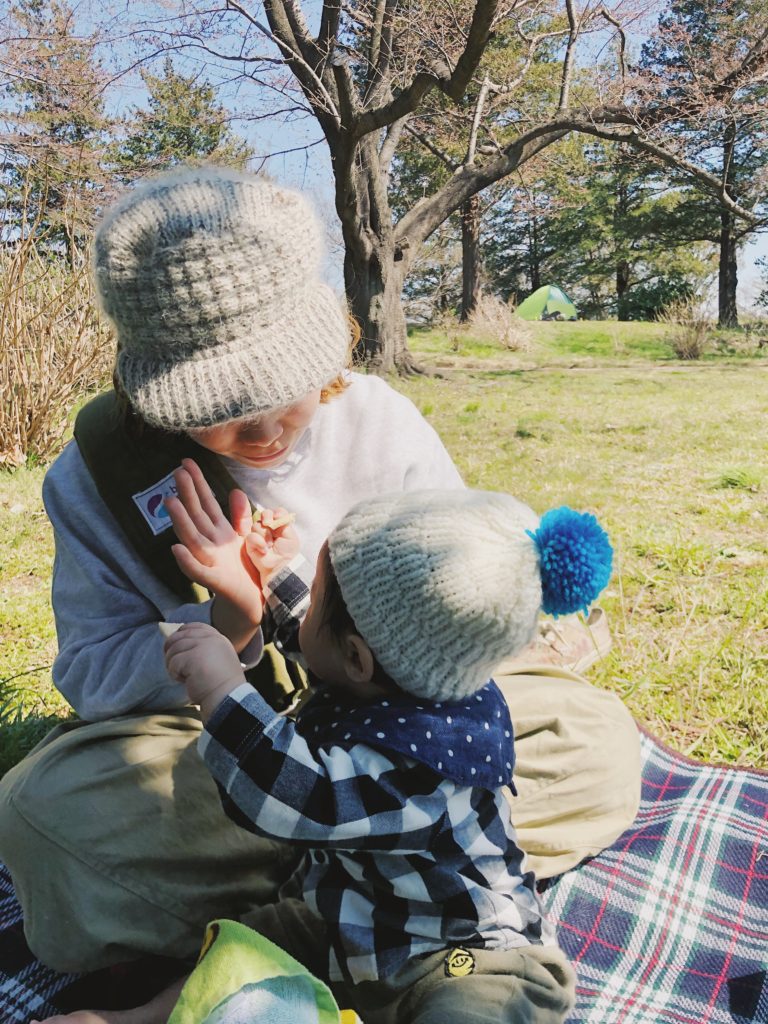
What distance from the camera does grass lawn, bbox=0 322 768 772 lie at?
9.36 feet

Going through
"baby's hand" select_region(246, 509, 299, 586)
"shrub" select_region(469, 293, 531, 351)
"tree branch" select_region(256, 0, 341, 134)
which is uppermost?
"tree branch" select_region(256, 0, 341, 134)

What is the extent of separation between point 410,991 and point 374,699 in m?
0.47

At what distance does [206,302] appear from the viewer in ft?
4.79

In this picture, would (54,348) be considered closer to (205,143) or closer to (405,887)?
(405,887)

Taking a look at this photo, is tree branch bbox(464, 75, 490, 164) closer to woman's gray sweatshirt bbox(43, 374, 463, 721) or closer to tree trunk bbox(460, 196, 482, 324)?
tree trunk bbox(460, 196, 482, 324)

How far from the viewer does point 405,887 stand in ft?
4.39

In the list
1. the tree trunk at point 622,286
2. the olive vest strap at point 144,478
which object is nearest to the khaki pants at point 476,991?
the olive vest strap at point 144,478

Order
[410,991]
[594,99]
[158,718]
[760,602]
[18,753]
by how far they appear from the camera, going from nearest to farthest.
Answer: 1. [410,991]
2. [158,718]
3. [18,753]
4. [760,602]
5. [594,99]

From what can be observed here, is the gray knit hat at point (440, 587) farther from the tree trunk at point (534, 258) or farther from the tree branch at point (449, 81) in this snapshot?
the tree trunk at point (534, 258)

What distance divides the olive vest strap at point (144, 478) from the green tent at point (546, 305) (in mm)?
23865

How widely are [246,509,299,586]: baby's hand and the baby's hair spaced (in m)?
0.24

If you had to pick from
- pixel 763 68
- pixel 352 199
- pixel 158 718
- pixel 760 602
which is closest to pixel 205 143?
pixel 352 199

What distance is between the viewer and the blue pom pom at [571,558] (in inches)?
53.0

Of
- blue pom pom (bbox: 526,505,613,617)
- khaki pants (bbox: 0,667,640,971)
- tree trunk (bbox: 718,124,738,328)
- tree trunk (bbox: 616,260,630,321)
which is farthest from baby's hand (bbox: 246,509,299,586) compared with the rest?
tree trunk (bbox: 616,260,630,321)
